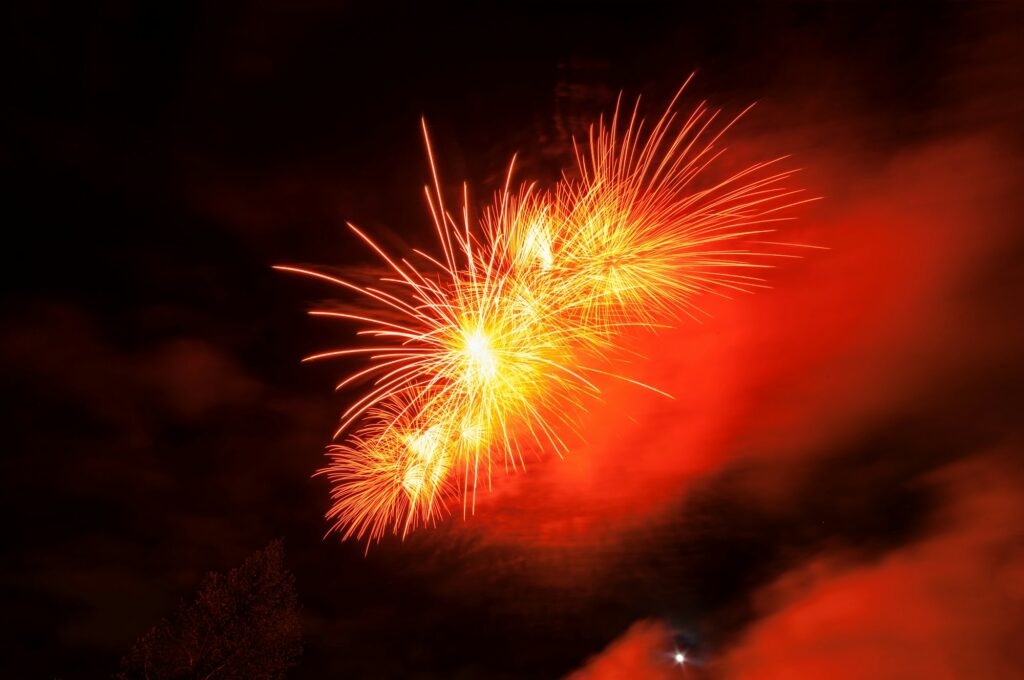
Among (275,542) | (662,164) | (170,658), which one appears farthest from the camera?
(275,542)

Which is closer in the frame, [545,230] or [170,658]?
[545,230]

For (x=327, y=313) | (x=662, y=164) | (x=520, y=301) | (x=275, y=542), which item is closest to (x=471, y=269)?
(x=520, y=301)

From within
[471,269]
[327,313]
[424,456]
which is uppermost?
[471,269]

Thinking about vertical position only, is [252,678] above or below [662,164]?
below

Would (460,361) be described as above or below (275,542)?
below

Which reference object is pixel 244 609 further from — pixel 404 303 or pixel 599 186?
pixel 599 186

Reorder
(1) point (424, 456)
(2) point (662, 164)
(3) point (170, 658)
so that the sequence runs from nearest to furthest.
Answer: (2) point (662, 164)
(1) point (424, 456)
(3) point (170, 658)

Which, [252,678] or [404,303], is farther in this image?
[252,678]

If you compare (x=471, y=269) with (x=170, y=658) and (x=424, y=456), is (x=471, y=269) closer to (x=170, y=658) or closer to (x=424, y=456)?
(x=424, y=456)

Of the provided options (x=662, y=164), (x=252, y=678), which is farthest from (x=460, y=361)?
(x=252, y=678)
